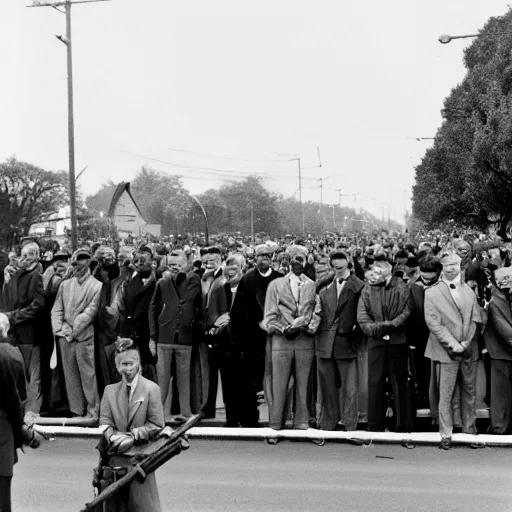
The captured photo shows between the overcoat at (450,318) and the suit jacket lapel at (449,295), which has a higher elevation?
the suit jacket lapel at (449,295)

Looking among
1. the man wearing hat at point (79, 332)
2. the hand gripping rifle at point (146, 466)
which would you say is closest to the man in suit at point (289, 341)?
the man wearing hat at point (79, 332)

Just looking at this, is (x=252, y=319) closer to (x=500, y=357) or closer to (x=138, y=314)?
(x=138, y=314)

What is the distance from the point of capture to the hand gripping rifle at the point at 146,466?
557 cm

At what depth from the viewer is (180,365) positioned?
11148 mm

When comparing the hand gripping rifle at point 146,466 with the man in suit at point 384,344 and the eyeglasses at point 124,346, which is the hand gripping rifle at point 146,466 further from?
the man in suit at point 384,344

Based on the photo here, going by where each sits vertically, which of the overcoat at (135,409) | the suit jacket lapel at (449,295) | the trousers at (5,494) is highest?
the suit jacket lapel at (449,295)

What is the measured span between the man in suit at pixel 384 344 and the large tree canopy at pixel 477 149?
25194 mm

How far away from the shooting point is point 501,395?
1002 centimetres

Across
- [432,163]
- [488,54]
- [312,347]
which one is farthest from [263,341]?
[432,163]

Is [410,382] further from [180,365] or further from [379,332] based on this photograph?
[180,365]

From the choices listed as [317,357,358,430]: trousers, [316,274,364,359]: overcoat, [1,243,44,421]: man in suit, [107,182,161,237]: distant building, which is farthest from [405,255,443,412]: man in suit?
[107,182,161,237]: distant building

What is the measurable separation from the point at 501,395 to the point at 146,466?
5.43 meters

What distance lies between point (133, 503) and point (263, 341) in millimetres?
5360

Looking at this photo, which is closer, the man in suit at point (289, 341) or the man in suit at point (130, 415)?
the man in suit at point (130, 415)
